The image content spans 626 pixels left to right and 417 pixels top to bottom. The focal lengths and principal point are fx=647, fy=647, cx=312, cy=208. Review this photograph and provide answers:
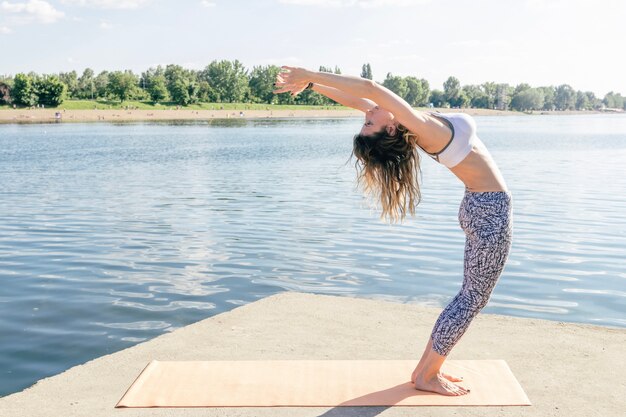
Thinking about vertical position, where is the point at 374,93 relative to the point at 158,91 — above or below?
below

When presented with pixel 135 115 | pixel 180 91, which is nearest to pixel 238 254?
pixel 135 115

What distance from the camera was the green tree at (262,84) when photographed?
516 feet

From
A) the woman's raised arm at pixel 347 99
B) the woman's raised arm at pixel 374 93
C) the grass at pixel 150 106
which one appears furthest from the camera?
the grass at pixel 150 106

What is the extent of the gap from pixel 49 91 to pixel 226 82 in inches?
1904

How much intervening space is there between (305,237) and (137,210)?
236 inches

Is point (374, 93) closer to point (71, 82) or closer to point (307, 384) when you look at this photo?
point (307, 384)

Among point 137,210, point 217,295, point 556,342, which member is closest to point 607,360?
point 556,342

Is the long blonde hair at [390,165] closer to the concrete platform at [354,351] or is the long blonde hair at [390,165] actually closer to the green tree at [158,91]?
the concrete platform at [354,351]

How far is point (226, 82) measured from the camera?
151125 millimetres

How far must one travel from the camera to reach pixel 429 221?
15.3 m

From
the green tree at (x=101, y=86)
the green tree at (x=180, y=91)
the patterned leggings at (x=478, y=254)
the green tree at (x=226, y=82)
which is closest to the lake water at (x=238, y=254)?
the patterned leggings at (x=478, y=254)

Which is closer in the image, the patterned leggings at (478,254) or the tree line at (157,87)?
the patterned leggings at (478,254)

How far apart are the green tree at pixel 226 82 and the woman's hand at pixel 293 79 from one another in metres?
149

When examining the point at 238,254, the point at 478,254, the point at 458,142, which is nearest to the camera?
the point at 458,142
